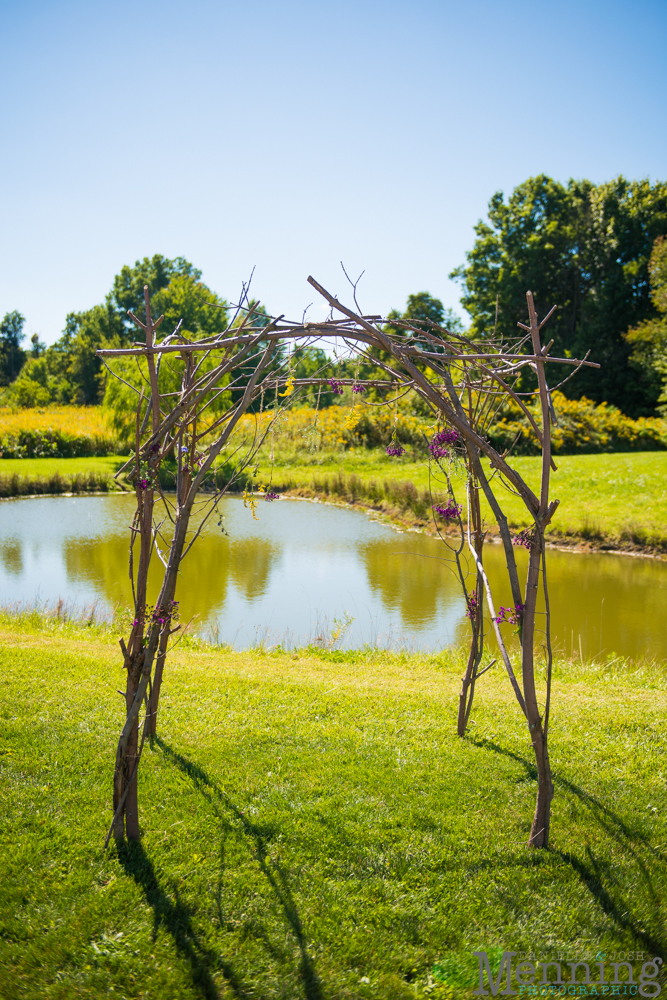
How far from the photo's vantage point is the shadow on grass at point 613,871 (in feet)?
7.47

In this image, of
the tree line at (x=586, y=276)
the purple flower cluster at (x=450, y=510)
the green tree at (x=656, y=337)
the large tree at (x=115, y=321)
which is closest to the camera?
the purple flower cluster at (x=450, y=510)

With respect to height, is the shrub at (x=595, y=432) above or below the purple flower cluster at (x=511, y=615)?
above

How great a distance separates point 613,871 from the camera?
8.43 feet

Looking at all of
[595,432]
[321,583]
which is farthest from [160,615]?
[595,432]

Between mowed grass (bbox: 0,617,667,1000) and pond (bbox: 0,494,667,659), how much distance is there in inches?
84.6

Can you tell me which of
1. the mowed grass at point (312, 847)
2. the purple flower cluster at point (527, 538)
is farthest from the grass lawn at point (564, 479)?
the purple flower cluster at point (527, 538)

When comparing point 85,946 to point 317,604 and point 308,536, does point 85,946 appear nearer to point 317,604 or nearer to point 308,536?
point 317,604

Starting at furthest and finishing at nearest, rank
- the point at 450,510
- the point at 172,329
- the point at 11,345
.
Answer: the point at 11,345 → the point at 172,329 → the point at 450,510

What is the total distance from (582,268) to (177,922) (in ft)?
108

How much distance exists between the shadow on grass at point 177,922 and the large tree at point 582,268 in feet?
88.8

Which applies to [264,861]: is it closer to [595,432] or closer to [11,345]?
[595,432]

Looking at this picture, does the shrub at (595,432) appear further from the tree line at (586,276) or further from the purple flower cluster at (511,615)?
the purple flower cluster at (511,615)

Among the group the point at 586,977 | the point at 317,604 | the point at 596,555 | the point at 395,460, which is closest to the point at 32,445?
the point at 395,460

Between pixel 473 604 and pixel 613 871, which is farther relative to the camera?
pixel 473 604
